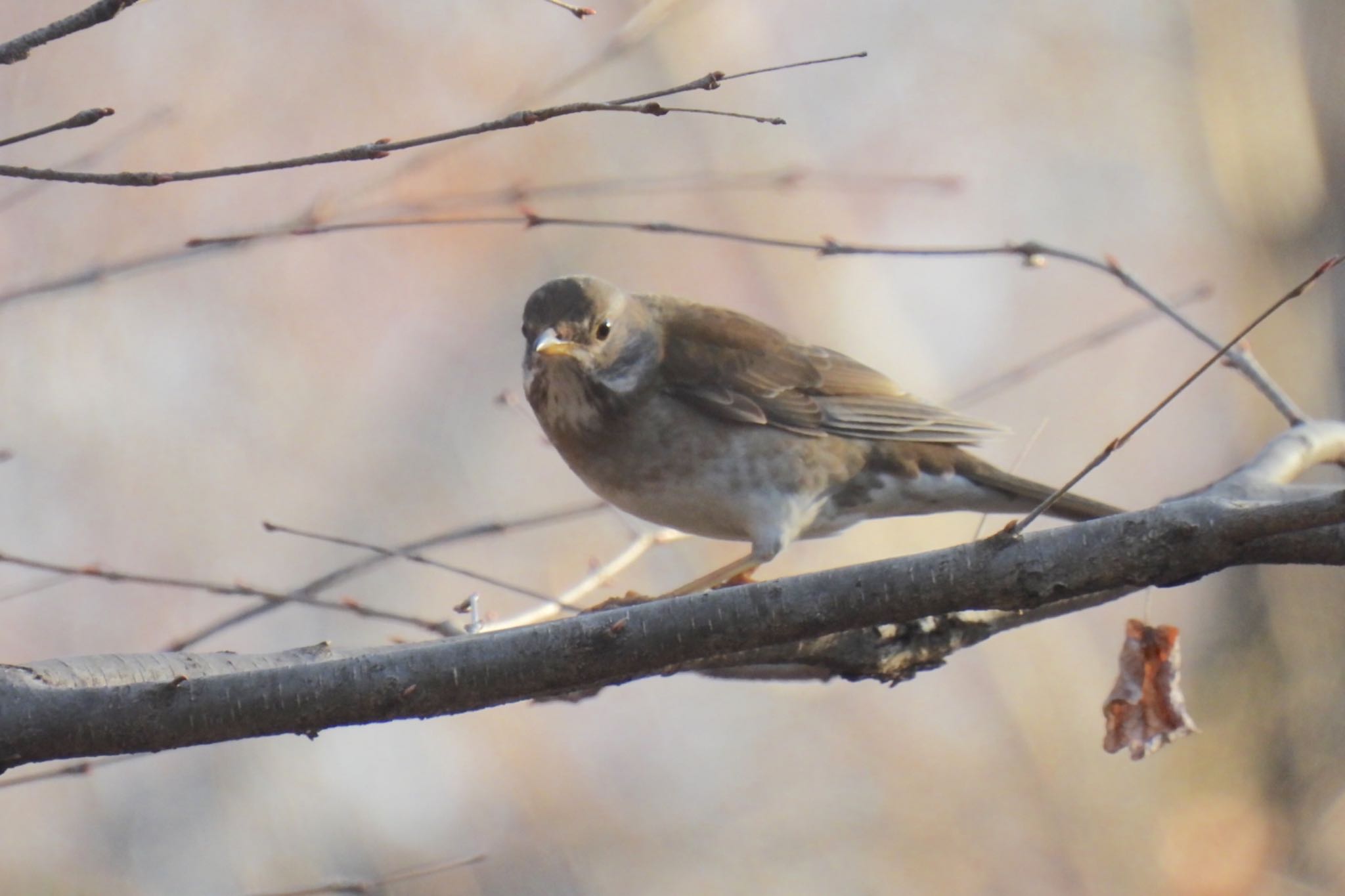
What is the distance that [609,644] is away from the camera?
8.90 ft

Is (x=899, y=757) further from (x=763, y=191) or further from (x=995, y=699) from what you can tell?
(x=763, y=191)

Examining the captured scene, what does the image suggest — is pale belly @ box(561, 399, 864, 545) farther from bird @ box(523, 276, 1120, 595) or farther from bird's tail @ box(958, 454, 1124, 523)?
bird's tail @ box(958, 454, 1124, 523)

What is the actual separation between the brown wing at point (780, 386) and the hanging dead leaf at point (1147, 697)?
72.8 inches

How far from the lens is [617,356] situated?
5.30 metres

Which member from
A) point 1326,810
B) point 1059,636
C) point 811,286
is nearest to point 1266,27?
point 811,286

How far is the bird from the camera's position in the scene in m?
5.11

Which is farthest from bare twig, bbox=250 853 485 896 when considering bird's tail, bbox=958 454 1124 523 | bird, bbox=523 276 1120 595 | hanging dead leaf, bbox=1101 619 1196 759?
bird's tail, bbox=958 454 1124 523

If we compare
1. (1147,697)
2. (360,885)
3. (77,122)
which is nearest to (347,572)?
(360,885)

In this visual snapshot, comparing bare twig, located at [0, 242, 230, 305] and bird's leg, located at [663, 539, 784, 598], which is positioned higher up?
bare twig, located at [0, 242, 230, 305]

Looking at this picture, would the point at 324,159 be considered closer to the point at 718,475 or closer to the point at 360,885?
the point at 360,885

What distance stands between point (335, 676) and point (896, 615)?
111 cm

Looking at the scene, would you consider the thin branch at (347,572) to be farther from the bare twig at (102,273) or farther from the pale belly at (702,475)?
the bare twig at (102,273)

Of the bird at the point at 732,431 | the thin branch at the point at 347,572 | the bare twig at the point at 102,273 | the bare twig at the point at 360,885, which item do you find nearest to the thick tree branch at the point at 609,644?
the thin branch at the point at 347,572

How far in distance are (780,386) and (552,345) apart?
1.08 meters
